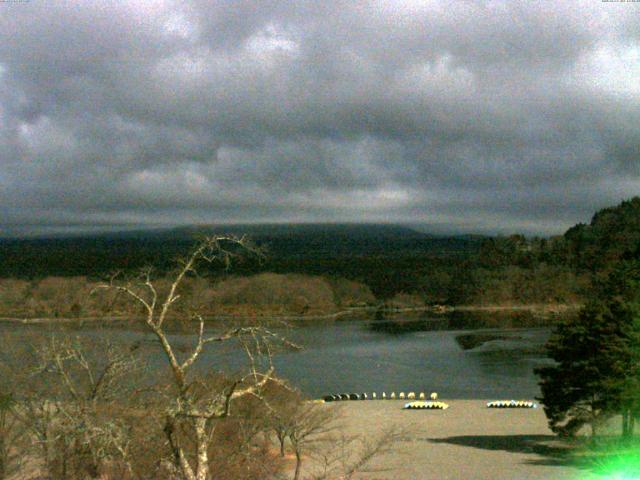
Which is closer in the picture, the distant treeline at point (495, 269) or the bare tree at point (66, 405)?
the bare tree at point (66, 405)

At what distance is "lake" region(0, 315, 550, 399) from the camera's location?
149 ft

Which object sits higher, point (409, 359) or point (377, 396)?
point (377, 396)

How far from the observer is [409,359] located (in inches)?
2450

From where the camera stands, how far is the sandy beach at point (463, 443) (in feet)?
68.4

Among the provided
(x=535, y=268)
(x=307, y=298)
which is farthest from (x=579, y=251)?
(x=307, y=298)

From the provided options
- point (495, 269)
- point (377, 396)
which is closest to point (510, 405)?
point (377, 396)

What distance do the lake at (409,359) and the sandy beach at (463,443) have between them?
487 cm

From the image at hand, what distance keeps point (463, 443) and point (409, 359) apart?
117ft

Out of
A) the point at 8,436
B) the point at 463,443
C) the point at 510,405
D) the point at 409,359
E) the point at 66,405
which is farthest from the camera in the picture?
the point at 409,359

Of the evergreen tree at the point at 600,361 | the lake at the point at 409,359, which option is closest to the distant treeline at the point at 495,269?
the lake at the point at 409,359

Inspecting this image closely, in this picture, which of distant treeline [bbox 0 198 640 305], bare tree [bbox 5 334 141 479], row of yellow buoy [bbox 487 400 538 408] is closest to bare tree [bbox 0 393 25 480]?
bare tree [bbox 5 334 141 479]

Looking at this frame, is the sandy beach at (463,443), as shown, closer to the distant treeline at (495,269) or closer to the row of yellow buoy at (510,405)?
the row of yellow buoy at (510,405)

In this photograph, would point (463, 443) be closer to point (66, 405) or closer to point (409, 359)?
point (66, 405)

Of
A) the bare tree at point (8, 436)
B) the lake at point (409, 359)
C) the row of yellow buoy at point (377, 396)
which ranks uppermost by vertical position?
the bare tree at point (8, 436)
